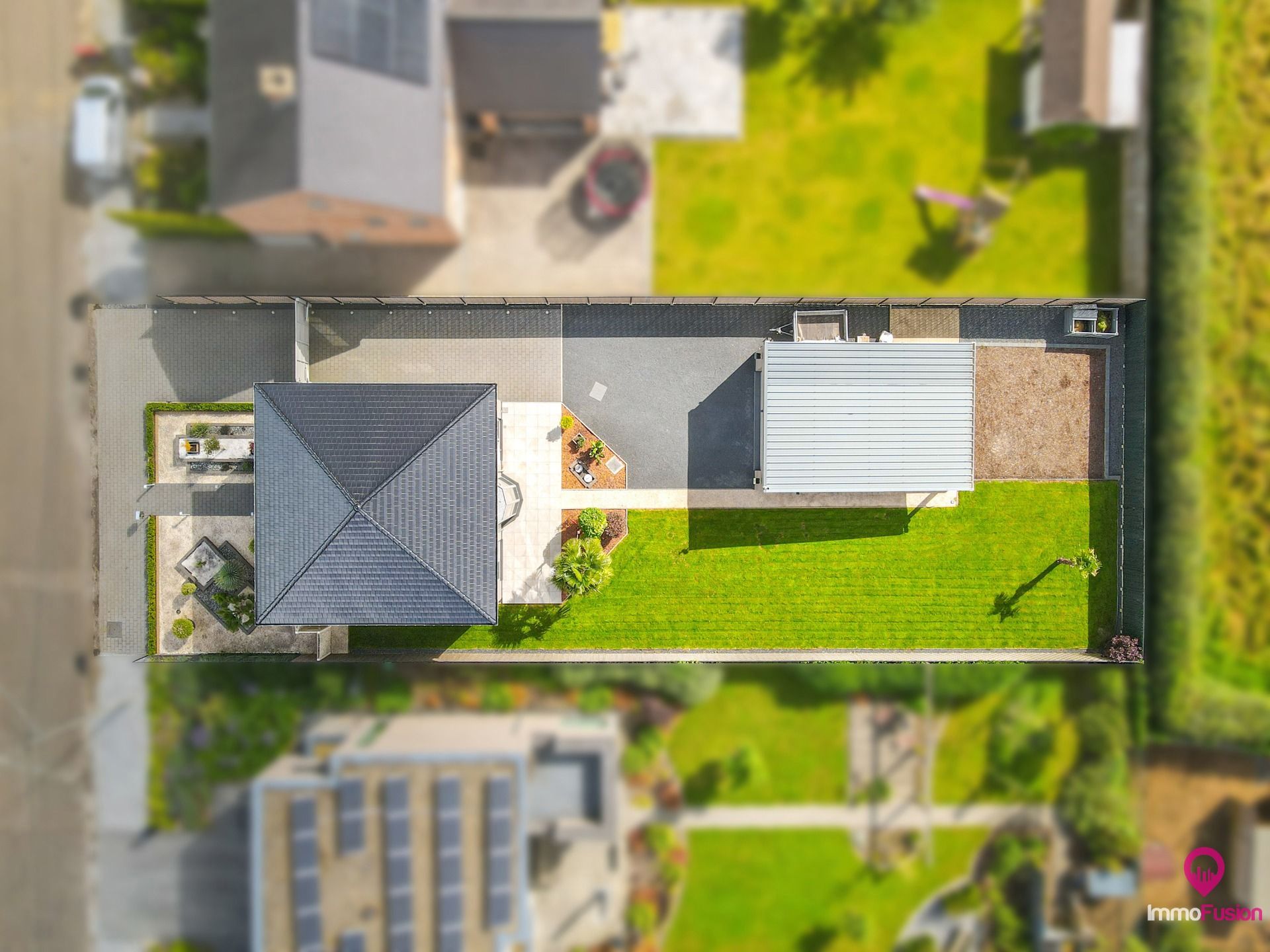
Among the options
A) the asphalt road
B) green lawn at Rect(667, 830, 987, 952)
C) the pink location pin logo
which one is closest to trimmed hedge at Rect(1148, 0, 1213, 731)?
the pink location pin logo

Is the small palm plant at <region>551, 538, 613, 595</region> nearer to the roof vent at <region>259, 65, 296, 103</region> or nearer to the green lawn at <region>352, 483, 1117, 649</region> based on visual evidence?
the green lawn at <region>352, 483, 1117, 649</region>

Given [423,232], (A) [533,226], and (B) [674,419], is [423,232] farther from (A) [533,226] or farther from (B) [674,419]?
(B) [674,419]

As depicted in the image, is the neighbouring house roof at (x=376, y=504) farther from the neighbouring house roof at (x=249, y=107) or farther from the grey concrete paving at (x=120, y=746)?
the grey concrete paving at (x=120, y=746)

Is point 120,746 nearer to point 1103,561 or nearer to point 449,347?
point 449,347

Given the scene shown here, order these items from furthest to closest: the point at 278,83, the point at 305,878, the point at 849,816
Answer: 1. the point at 849,816
2. the point at 305,878
3. the point at 278,83

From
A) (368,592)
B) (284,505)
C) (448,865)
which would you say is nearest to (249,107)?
(284,505)

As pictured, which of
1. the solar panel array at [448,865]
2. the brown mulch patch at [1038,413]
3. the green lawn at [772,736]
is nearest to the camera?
the brown mulch patch at [1038,413]

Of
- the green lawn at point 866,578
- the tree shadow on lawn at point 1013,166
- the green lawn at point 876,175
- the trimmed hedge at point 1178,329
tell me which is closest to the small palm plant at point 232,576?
the green lawn at point 866,578
